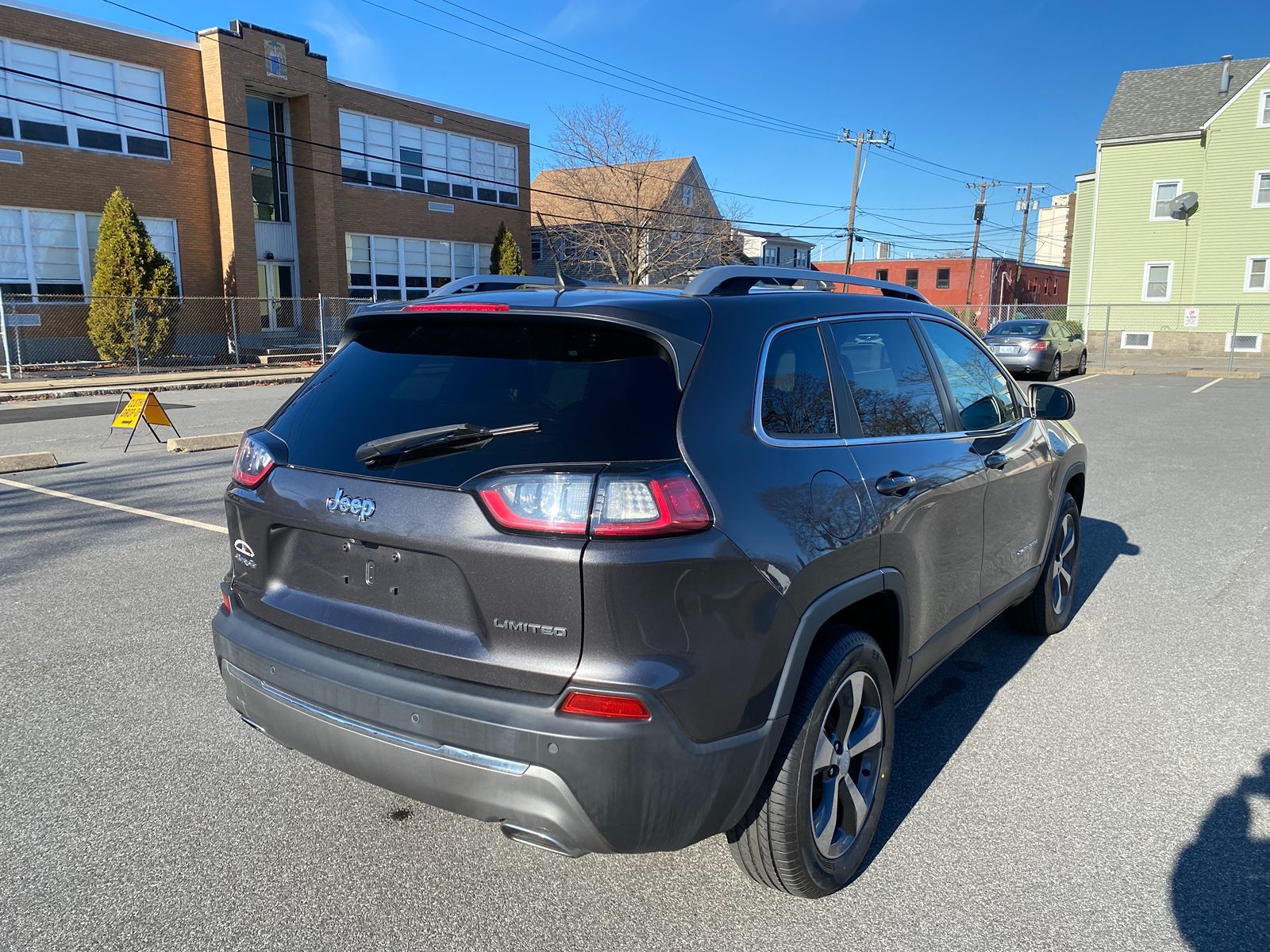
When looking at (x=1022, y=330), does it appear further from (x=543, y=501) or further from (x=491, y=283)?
(x=543, y=501)

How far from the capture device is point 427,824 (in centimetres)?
316

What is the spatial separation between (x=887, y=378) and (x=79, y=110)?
91.6 feet

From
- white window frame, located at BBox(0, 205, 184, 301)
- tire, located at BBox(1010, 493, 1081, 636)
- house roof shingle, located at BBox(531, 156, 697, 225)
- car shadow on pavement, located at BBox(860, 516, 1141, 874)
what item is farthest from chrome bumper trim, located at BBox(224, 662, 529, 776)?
house roof shingle, located at BBox(531, 156, 697, 225)

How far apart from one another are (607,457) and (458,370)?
2.21 feet

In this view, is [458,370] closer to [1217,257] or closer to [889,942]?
[889,942]

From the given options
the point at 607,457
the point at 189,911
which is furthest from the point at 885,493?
the point at 189,911

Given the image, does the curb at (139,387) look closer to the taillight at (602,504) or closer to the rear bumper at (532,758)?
the rear bumper at (532,758)

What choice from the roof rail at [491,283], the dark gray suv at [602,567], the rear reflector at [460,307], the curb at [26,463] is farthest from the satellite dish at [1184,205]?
the rear reflector at [460,307]

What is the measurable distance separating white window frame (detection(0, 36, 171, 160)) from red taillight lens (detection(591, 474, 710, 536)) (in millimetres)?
27707

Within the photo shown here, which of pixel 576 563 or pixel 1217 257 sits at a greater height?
pixel 1217 257

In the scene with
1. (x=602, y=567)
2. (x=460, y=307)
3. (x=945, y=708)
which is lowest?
(x=945, y=708)

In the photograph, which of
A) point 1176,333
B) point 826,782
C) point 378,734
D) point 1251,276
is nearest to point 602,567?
point 378,734

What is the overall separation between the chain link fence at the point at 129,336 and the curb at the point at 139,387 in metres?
1.95

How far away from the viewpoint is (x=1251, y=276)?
35312 mm
